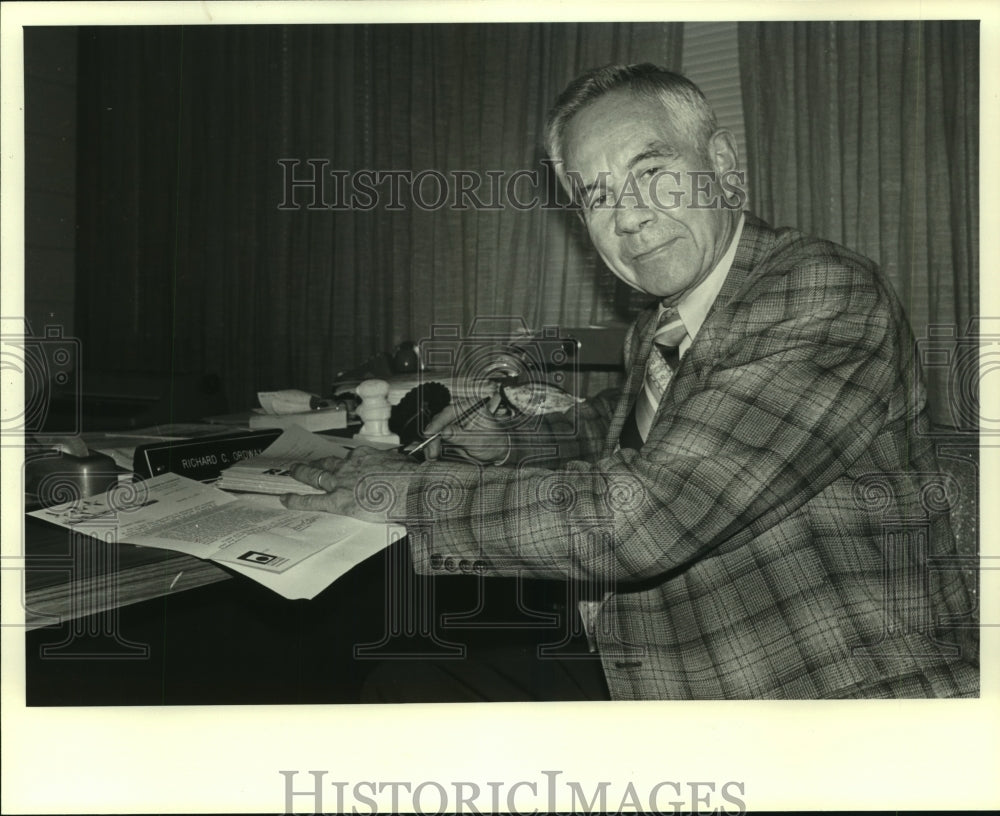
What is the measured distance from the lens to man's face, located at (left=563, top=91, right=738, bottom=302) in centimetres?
123

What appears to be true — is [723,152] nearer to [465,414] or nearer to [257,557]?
[465,414]

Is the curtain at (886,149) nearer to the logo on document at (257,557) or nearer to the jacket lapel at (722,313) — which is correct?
the jacket lapel at (722,313)

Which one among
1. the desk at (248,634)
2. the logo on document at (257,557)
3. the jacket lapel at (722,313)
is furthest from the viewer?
the jacket lapel at (722,313)

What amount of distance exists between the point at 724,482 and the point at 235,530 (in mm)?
681

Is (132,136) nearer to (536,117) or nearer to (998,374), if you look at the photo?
(536,117)

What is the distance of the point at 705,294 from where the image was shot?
4.09ft

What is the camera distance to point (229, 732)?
122cm

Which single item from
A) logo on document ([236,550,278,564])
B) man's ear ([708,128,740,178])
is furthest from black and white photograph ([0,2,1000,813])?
logo on document ([236,550,278,564])

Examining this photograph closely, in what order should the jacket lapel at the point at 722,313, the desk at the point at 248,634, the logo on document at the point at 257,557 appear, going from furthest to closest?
the jacket lapel at the point at 722,313 → the desk at the point at 248,634 → the logo on document at the point at 257,557

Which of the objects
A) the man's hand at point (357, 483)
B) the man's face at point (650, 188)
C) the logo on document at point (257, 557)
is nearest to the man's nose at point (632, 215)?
the man's face at point (650, 188)

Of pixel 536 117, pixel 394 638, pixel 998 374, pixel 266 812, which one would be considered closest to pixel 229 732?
pixel 266 812

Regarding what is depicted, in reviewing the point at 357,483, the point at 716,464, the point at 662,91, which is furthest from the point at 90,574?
the point at 662,91

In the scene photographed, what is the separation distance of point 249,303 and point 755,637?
3.71 feet

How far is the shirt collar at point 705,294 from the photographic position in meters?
Result: 1.23
